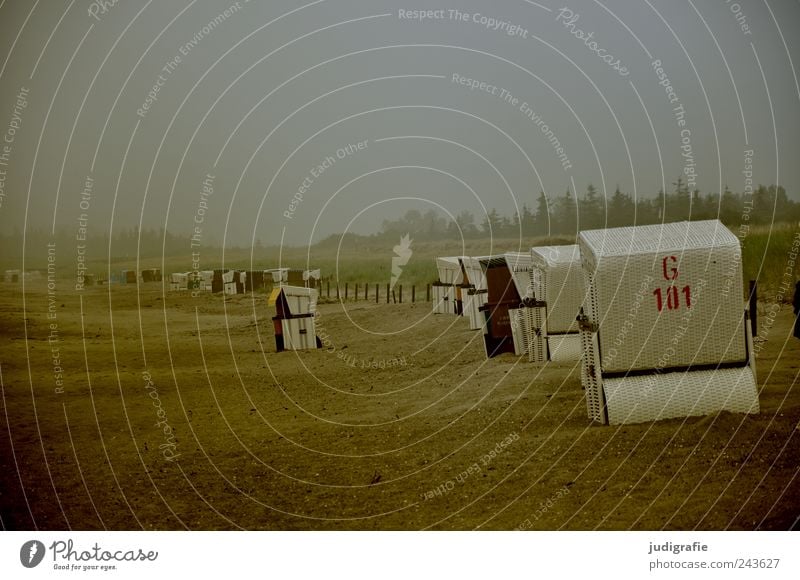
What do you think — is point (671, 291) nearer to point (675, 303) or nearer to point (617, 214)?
point (675, 303)

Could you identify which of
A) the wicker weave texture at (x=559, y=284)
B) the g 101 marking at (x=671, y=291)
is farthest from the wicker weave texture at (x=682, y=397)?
the wicker weave texture at (x=559, y=284)

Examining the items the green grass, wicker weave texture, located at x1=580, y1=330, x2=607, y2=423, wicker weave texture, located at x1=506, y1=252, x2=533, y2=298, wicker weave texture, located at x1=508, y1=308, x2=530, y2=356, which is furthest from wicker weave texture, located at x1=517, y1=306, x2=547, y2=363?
the green grass

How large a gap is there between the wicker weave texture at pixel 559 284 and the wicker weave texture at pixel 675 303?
4446 mm

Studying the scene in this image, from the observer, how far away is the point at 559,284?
12.6m

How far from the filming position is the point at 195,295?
108ft

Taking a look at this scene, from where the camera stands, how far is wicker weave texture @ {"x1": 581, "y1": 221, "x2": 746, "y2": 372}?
802cm

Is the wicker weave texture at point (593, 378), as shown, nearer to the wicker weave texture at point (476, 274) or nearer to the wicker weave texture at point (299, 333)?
the wicker weave texture at point (476, 274)

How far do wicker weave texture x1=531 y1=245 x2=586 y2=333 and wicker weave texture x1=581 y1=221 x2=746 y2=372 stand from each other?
14.6 feet

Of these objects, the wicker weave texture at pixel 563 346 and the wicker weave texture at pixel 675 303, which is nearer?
the wicker weave texture at pixel 675 303

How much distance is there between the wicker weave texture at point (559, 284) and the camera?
1255cm

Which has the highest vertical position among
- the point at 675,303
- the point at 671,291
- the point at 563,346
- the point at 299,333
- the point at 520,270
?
the point at 520,270

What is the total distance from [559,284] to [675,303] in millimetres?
4558

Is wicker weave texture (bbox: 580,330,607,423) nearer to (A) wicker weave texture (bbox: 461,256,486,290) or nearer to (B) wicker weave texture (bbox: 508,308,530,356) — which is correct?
(B) wicker weave texture (bbox: 508,308,530,356)

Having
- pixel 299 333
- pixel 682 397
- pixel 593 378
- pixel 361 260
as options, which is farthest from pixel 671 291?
pixel 361 260
